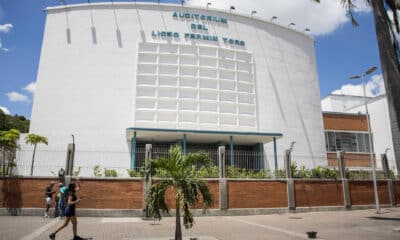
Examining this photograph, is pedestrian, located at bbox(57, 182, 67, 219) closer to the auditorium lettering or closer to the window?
the auditorium lettering

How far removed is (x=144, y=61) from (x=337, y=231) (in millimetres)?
21575

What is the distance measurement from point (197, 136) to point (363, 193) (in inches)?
504

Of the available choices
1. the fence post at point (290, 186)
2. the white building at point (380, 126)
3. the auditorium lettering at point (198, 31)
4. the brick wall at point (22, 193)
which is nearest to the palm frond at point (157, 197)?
the brick wall at point (22, 193)

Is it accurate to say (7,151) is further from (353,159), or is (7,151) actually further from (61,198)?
(353,159)

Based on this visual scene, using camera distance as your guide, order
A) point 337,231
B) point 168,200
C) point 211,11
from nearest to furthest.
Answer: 1. point 337,231
2. point 168,200
3. point 211,11

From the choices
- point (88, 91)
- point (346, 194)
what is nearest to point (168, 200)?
point (346, 194)

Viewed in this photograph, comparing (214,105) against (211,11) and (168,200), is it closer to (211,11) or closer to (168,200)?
(211,11)

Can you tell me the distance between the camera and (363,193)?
66.0ft

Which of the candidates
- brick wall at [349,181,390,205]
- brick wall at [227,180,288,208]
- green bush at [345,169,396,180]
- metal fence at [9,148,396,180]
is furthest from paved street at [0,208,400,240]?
green bush at [345,169,396,180]

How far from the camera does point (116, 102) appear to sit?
25938 mm

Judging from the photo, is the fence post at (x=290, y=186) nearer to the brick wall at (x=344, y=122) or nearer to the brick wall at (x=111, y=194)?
the brick wall at (x=111, y=194)

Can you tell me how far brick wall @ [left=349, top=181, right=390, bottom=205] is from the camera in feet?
64.8

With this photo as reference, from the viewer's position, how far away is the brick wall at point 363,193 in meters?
19.8

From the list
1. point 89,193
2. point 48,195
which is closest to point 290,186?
point 89,193
